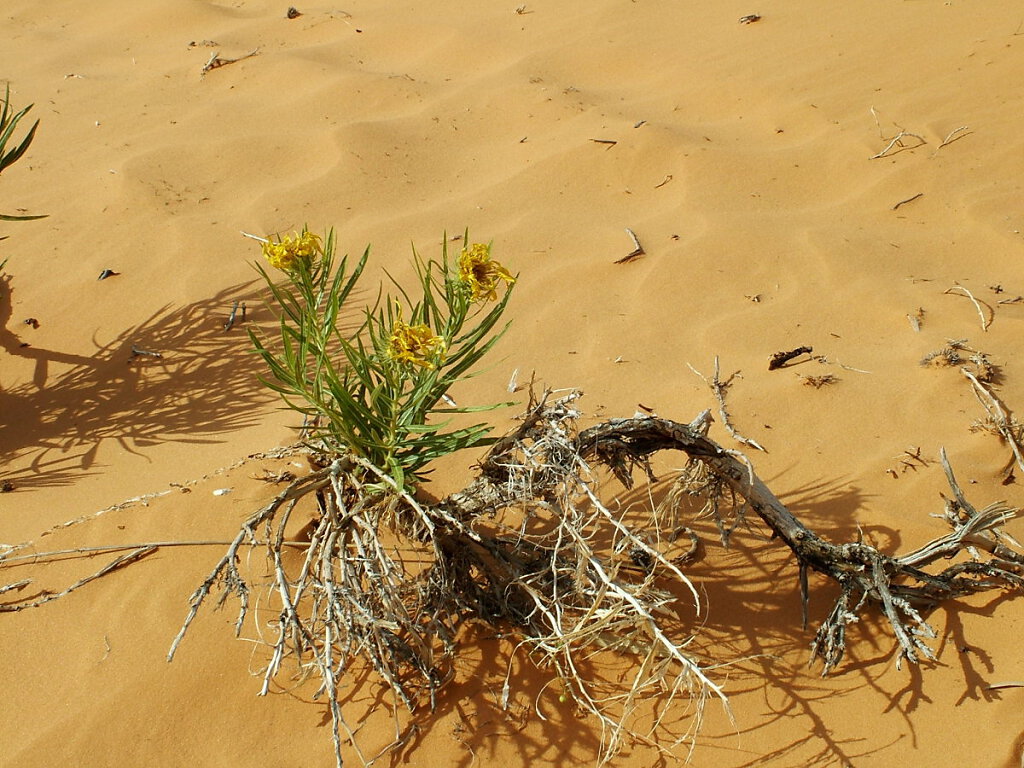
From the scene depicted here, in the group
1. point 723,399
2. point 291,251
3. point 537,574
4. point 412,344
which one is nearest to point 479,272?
point 412,344

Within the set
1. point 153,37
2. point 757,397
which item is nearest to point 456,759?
point 757,397

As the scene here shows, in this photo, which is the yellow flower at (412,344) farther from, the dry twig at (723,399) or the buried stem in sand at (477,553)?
the dry twig at (723,399)

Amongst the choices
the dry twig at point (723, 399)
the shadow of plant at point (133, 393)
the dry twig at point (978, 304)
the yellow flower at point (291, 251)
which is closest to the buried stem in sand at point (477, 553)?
the yellow flower at point (291, 251)

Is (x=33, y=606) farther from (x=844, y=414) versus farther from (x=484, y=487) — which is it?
(x=844, y=414)

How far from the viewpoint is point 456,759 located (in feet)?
5.53

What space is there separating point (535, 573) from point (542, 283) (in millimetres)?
1839

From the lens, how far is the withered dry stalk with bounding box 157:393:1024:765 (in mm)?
1589

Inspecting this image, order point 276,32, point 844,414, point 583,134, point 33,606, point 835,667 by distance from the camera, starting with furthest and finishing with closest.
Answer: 1. point 276,32
2. point 583,134
3. point 844,414
4. point 33,606
5. point 835,667

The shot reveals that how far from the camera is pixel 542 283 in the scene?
336cm

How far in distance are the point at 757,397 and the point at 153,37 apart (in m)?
5.23

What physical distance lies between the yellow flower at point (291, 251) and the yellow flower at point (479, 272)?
10.5 inches

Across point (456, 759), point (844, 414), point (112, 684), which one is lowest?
point (844, 414)

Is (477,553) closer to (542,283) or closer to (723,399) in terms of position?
(723,399)

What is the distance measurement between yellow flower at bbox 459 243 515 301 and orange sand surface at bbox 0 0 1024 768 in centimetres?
63
